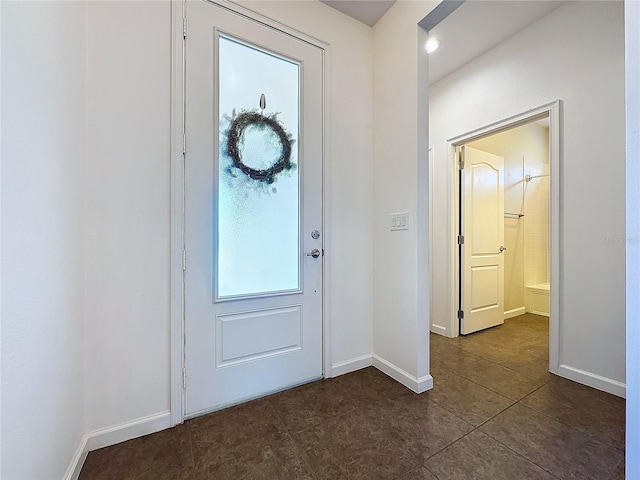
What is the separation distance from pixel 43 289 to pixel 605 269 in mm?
3083

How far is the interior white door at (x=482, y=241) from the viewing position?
2.87 m

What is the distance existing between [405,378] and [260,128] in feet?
6.55

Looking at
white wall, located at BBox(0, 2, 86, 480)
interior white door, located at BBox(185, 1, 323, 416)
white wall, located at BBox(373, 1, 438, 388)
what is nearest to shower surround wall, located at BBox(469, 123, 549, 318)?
white wall, located at BBox(373, 1, 438, 388)

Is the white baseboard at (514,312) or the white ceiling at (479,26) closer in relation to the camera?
the white ceiling at (479,26)

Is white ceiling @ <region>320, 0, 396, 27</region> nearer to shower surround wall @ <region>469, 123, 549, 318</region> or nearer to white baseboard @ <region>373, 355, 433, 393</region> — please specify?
shower surround wall @ <region>469, 123, 549, 318</region>

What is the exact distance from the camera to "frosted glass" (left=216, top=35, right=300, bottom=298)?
5.42ft

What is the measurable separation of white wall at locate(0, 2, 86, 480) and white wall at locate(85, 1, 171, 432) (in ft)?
0.22

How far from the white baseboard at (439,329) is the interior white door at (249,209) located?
161cm

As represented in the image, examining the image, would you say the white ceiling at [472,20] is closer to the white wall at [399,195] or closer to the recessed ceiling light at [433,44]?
the recessed ceiling light at [433,44]

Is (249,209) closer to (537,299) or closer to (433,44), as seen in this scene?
(433,44)

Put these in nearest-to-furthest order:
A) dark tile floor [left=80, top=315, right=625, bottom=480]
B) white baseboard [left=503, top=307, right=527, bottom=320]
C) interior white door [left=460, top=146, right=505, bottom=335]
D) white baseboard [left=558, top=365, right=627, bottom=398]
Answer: dark tile floor [left=80, top=315, right=625, bottom=480]
white baseboard [left=558, top=365, right=627, bottom=398]
interior white door [left=460, top=146, right=505, bottom=335]
white baseboard [left=503, top=307, right=527, bottom=320]

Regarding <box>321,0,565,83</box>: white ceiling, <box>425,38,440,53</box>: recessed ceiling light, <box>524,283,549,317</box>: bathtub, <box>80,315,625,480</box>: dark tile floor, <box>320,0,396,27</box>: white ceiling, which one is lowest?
<box>80,315,625,480</box>: dark tile floor

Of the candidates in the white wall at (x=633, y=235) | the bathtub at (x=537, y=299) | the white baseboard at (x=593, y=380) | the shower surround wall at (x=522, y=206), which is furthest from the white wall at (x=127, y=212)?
the bathtub at (x=537, y=299)

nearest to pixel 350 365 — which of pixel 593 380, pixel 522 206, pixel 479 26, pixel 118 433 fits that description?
pixel 118 433
